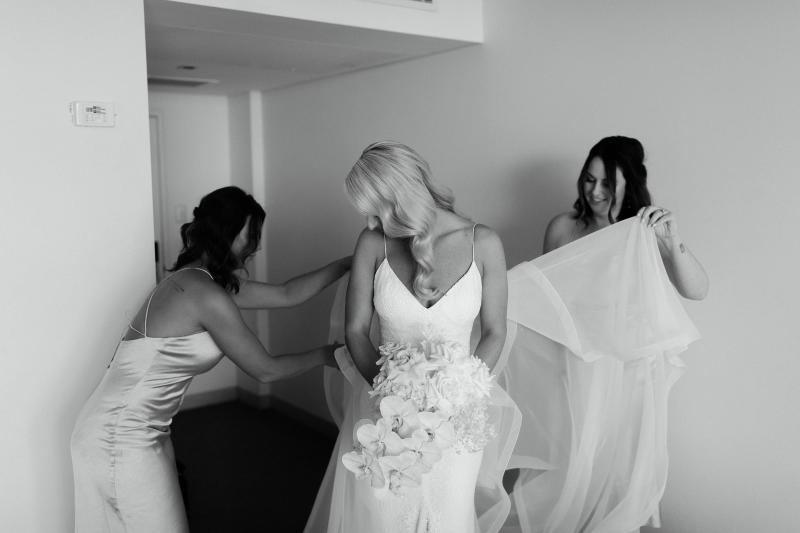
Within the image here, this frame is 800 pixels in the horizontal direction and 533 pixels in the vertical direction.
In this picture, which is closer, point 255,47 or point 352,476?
point 352,476

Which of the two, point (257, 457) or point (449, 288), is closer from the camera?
point (449, 288)

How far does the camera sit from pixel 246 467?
5449 mm

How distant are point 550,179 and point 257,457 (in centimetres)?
289

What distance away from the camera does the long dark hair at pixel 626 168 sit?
3.38 metres

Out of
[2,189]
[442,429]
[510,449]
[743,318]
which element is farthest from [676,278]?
[2,189]

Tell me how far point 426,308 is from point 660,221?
106cm

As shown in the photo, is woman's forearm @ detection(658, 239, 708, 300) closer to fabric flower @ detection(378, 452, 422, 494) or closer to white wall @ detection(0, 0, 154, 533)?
fabric flower @ detection(378, 452, 422, 494)

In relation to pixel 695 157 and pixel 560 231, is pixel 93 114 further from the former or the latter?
pixel 695 157

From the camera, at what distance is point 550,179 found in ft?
13.7

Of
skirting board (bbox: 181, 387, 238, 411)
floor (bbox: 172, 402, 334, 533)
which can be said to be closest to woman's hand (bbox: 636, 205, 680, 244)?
floor (bbox: 172, 402, 334, 533)

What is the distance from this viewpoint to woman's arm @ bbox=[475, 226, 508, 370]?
283 centimetres

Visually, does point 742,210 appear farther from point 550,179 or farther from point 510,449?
point 510,449

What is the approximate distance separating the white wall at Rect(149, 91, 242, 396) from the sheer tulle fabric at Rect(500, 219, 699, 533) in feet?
12.9

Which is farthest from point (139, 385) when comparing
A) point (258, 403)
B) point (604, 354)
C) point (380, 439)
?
point (258, 403)
